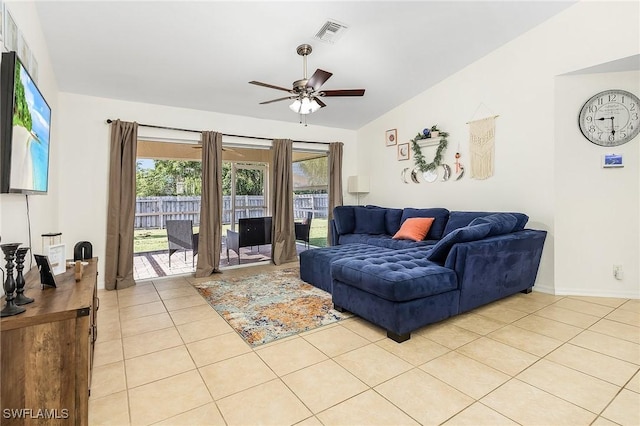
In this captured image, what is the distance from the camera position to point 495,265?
3.03 meters

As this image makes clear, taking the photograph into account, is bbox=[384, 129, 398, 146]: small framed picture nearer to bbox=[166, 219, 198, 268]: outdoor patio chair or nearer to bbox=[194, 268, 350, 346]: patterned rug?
bbox=[194, 268, 350, 346]: patterned rug

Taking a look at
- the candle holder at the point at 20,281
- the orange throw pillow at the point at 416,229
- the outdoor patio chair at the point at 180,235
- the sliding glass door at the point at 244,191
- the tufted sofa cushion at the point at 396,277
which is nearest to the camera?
the candle holder at the point at 20,281

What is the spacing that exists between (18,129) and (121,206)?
8.74 ft

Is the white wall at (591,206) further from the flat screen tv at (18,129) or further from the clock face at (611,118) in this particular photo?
the flat screen tv at (18,129)

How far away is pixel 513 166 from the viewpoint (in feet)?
12.8

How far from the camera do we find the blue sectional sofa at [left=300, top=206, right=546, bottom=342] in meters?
2.51

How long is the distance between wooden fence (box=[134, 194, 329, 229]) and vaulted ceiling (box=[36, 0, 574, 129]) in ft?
5.24

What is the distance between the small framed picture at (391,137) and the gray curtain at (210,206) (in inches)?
112

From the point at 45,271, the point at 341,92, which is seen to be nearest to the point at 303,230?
the point at 341,92

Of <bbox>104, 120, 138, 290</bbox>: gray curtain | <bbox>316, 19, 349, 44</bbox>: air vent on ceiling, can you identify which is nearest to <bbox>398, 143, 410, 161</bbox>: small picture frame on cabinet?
<bbox>316, 19, 349, 44</bbox>: air vent on ceiling

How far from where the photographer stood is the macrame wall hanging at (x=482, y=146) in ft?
13.5

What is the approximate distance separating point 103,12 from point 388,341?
366 centimetres

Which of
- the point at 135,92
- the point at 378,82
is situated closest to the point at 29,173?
the point at 135,92

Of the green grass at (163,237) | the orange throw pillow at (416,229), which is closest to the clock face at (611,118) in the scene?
the orange throw pillow at (416,229)
